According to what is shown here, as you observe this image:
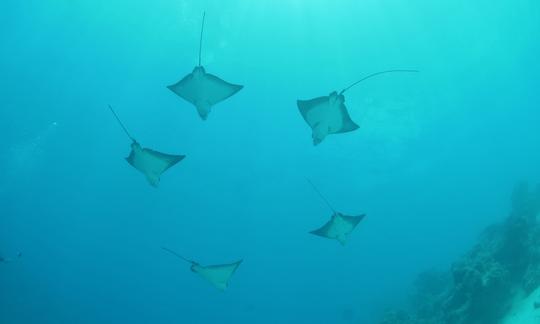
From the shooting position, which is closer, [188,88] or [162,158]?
[162,158]

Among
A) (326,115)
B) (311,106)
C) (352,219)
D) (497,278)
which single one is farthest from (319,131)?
(497,278)

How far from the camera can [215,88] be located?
10.8 m

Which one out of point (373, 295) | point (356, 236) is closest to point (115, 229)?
point (356, 236)

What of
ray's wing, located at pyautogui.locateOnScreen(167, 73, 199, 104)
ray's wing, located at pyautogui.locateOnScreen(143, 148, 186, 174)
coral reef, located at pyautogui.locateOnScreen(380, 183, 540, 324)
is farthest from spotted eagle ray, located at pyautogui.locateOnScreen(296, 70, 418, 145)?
coral reef, located at pyautogui.locateOnScreen(380, 183, 540, 324)

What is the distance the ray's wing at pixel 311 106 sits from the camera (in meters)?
10.1

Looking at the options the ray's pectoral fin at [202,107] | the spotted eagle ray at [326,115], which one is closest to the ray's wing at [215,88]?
the ray's pectoral fin at [202,107]

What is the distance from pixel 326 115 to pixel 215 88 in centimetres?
290

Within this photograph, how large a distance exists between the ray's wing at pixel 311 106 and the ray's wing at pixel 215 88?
1610 mm

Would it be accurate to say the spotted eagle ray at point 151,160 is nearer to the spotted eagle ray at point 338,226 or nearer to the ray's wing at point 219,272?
the ray's wing at point 219,272

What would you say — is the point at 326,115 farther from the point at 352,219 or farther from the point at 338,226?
the point at 338,226

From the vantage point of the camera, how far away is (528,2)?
29.2 metres

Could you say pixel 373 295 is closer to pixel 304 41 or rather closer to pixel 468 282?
pixel 304 41

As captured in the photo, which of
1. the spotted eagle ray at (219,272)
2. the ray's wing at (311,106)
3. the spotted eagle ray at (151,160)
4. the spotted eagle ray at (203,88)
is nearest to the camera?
the ray's wing at (311,106)

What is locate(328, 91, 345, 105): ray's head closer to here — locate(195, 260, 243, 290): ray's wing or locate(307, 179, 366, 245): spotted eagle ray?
locate(307, 179, 366, 245): spotted eagle ray
